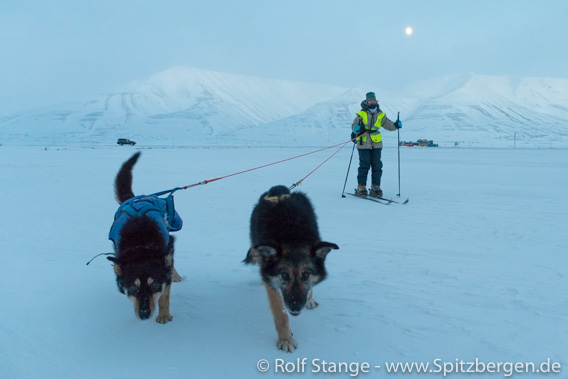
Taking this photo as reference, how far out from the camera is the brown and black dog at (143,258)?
7.77 feet

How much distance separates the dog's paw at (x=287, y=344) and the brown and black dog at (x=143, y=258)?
0.94 metres

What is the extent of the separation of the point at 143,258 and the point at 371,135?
22.6ft

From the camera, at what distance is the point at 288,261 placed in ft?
7.87

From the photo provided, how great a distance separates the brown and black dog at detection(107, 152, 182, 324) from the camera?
2.37m

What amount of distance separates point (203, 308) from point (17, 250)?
10.3ft

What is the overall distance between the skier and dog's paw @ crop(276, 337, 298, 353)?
6205 mm

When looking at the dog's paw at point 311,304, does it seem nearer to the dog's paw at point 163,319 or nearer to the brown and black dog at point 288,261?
the brown and black dog at point 288,261

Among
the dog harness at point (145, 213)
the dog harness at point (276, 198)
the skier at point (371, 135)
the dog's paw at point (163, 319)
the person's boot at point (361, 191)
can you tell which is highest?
the skier at point (371, 135)

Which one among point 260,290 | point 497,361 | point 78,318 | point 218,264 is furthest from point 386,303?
point 78,318

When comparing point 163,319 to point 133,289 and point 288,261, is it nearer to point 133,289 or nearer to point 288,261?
point 133,289

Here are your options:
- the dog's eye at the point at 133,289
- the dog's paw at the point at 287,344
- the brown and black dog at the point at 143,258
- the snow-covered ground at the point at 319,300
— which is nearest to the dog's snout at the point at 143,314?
the brown and black dog at the point at 143,258

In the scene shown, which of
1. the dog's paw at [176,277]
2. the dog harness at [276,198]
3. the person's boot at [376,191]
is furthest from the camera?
the person's boot at [376,191]

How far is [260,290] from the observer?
11.1 feet

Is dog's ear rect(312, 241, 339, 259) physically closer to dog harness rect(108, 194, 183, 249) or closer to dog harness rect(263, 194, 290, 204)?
dog harness rect(263, 194, 290, 204)
